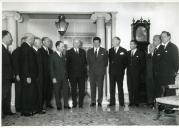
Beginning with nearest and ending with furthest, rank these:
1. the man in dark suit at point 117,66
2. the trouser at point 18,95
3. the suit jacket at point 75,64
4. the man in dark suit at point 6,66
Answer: the man in dark suit at point 6,66 < the trouser at point 18,95 < the suit jacket at point 75,64 < the man in dark suit at point 117,66

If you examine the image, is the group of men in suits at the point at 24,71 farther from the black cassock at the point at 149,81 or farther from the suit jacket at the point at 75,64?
the black cassock at the point at 149,81

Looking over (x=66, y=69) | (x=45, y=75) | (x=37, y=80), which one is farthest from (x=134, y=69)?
(x=37, y=80)

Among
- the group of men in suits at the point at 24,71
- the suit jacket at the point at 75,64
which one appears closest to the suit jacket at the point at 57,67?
the suit jacket at the point at 75,64

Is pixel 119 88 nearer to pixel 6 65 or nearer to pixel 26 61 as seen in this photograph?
pixel 26 61

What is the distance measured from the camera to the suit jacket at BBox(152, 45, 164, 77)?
457 cm

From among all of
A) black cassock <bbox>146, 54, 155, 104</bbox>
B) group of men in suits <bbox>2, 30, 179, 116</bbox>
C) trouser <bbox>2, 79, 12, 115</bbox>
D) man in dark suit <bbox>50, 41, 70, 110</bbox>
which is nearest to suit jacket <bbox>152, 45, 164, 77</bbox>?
group of men in suits <bbox>2, 30, 179, 116</bbox>

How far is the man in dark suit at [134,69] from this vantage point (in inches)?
200

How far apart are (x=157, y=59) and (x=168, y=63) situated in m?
0.26

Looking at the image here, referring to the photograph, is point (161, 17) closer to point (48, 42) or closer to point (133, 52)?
point (133, 52)

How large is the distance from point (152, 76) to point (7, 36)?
2491 mm

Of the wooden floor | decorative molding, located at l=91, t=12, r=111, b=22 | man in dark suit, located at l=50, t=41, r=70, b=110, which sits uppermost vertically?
decorative molding, located at l=91, t=12, r=111, b=22

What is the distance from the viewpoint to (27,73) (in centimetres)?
406

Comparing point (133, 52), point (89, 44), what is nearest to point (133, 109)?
point (133, 52)

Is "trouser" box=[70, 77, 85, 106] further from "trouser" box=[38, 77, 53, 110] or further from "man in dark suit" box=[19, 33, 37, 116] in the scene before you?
"man in dark suit" box=[19, 33, 37, 116]
